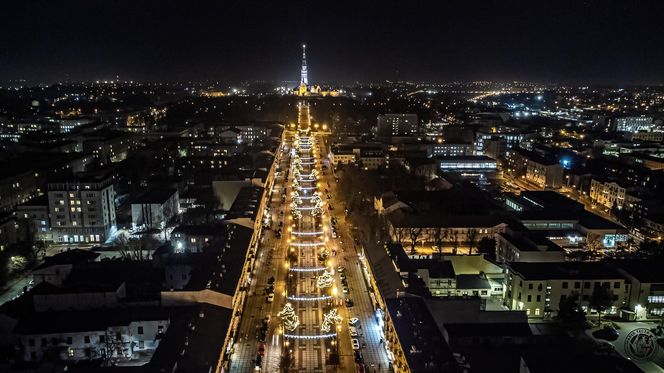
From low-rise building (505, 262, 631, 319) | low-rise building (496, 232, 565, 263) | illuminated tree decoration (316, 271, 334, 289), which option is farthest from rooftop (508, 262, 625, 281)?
illuminated tree decoration (316, 271, 334, 289)

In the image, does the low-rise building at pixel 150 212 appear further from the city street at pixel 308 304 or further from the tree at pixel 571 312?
the tree at pixel 571 312

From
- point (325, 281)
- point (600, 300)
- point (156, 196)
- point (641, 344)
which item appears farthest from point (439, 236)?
point (156, 196)

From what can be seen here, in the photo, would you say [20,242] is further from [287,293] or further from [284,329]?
[284,329]

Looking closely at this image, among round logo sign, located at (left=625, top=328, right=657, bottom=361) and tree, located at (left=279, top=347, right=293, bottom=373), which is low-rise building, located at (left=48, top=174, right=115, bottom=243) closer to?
tree, located at (left=279, top=347, right=293, bottom=373)

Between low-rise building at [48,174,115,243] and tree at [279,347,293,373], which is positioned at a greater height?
low-rise building at [48,174,115,243]

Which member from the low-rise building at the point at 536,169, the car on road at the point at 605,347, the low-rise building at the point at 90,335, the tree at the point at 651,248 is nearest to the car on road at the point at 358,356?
the low-rise building at the point at 90,335

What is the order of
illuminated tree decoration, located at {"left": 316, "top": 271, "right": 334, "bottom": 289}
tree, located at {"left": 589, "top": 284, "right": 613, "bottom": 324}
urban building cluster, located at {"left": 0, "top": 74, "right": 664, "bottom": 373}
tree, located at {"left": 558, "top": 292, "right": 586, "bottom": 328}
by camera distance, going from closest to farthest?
urban building cluster, located at {"left": 0, "top": 74, "right": 664, "bottom": 373}, tree, located at {"left": 558, "top": 292, "right": 586, "bottom": 328}, tree, located at {"left": 589, "top": 284, "right": 613, "bottom": 324}, illuminated tree decoration, located at {"left": 316, "top": 271, "right": 334, "bottom": 289}
